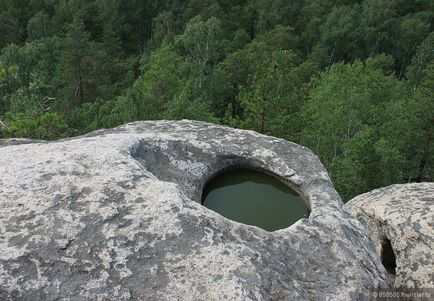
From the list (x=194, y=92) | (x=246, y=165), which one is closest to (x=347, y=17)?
(x=194, y=92)

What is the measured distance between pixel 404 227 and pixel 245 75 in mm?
34246

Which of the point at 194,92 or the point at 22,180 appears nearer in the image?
the point at 22,180

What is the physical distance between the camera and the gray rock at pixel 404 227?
9.08 metres

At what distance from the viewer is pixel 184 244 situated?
5969mm

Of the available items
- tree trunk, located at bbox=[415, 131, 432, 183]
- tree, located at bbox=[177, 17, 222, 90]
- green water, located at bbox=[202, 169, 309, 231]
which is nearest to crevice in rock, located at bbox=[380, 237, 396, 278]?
green water, located at bbox=[202, 169, 309, 231]

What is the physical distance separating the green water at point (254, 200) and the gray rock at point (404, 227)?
195cm

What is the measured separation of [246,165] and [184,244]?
3614 millimetres

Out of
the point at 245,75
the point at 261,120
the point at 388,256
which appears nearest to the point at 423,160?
the point at 261,120

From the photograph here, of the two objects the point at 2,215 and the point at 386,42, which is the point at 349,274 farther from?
the point at 386,42

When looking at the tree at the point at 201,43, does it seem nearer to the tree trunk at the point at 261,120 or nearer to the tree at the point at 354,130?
the tree at the point at 354,130

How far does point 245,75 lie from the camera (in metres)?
42.8

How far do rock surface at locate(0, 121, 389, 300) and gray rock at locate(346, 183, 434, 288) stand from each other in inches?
89.8

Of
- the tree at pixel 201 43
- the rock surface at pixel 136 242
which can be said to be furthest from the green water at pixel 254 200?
the tree at pixel 201 43

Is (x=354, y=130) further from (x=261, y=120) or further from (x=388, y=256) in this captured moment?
(x=388, y=256)
